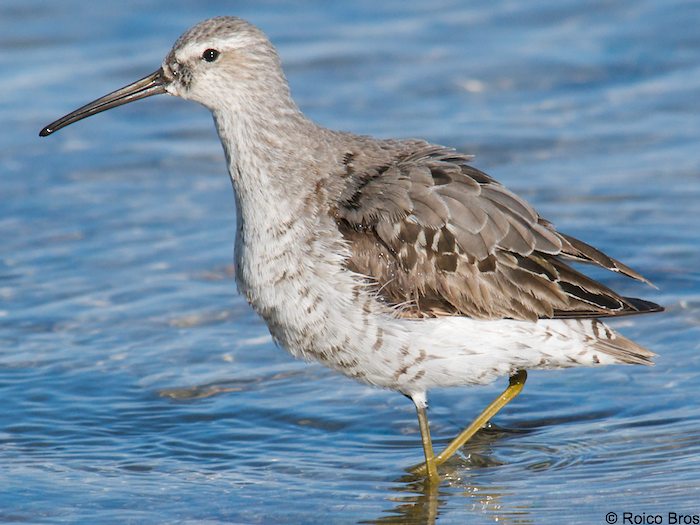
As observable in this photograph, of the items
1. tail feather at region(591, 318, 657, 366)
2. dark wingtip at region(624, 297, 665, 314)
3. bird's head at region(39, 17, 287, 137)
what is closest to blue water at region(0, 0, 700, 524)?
tail feather at region(591, 318, 657, 366)

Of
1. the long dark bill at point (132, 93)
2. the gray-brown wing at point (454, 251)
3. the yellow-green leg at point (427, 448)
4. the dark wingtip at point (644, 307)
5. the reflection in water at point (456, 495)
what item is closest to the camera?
the reflection in water at point (456, 495)

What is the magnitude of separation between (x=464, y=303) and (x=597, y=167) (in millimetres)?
4604

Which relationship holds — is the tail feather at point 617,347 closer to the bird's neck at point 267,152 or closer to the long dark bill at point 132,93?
the bird's neck at point 267,152

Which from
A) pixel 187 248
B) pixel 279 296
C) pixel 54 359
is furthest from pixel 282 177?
pixel 187 248

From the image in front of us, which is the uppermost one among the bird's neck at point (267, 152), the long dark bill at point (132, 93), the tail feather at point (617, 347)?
the long dark bill at point (132, 93)

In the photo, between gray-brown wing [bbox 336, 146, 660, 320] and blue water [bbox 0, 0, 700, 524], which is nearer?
gray-brown wing [bbox 336, 146, 660, 320]

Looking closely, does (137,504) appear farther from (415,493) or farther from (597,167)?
(597,167)

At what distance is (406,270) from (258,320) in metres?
2.53

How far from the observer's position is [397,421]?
7844mm

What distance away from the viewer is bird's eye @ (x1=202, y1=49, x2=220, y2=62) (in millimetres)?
7133

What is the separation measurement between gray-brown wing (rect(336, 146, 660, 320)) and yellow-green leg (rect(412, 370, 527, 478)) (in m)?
0.78

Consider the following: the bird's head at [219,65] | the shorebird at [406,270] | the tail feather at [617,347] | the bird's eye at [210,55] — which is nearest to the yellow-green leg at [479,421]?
the shorebird at [406,270]

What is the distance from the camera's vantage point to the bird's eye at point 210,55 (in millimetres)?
7133

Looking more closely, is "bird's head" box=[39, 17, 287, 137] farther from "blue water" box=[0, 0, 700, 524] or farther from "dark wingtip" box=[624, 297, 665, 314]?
"dark wingtip" box=[624, 297, 665, 314]
